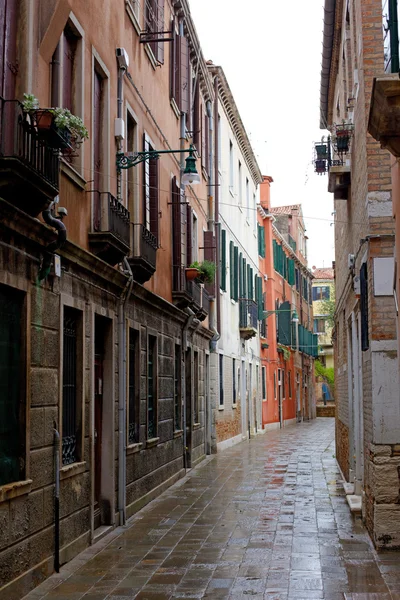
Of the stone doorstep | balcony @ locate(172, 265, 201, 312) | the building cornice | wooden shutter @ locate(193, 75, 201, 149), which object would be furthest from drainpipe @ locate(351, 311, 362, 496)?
the building cornice

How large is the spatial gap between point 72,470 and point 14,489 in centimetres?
182

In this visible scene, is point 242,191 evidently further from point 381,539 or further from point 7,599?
point 7,599

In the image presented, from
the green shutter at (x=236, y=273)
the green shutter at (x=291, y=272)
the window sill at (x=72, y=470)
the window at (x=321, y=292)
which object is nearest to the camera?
the window sill at (x=72, y=470)

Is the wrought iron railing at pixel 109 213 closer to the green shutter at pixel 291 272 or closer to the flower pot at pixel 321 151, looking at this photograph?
the flower pot at pixel 321 151

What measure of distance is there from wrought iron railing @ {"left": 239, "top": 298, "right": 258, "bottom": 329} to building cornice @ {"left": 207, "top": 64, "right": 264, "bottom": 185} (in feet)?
18.0

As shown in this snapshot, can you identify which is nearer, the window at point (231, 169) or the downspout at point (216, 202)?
the downspout at point (216, 202)

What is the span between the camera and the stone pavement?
738 centimetres

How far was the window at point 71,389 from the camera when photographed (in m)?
8.80

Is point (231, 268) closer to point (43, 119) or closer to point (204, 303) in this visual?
point (204, 303)

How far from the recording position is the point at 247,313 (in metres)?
27.9

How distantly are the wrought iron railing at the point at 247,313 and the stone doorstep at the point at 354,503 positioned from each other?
1489cm

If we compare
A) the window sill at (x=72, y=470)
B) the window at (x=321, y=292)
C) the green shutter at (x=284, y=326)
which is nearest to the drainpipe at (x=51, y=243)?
the window sill at (x=72, y=470)

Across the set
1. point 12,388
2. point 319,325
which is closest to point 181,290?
point 12,388

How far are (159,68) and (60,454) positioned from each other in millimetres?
8623
